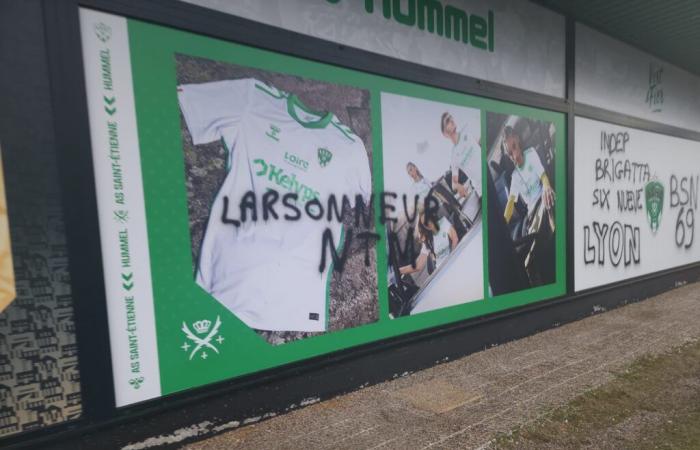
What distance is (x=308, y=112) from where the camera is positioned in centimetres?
325

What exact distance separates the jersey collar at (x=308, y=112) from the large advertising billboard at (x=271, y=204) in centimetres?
1

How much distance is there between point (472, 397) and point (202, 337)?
2.43m

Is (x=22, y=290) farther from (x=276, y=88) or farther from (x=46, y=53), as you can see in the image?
(x=276, y=88)

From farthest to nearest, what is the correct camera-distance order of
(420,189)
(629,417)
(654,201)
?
(654,201) → (420,189) → (629,417)

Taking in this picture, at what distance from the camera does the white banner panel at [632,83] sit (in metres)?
5.55

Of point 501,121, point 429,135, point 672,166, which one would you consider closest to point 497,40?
point 501,121

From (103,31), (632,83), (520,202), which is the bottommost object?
(520,202)

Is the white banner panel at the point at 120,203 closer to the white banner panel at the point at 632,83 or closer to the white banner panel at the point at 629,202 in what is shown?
the white banner panel at the point at 629,202

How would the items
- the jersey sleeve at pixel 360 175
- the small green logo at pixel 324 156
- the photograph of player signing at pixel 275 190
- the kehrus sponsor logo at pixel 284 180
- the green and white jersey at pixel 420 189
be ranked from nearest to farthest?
the photograph of player signing at pixel 275 190 < the kehrus sponsor logo at pixel 284 180 < the small green logo at pixel 324 156 < the jersey sleeve at pixel 360 175 < the green and white jersey at pixel 420 189

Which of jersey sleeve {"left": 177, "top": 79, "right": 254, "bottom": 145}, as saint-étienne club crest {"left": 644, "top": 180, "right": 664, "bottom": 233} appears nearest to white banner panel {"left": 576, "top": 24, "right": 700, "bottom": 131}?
as saint-étienne club crest {"left": 644, "top": 180, "right": 664, "bottom": 233}

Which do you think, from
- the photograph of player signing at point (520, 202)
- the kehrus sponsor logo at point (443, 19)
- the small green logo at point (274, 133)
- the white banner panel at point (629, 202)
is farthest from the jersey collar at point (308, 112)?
the white banner panel at point (629, 202)

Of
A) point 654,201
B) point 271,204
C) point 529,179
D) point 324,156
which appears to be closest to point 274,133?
point 324,156

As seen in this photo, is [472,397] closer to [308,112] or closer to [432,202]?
[432,202]

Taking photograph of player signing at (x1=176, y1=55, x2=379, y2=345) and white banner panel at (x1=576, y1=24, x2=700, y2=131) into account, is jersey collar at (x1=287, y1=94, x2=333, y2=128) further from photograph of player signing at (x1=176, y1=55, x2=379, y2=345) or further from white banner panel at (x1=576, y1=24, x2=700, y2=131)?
white banner panel at (x1=576, y1=24, x2=700, y2=131)
